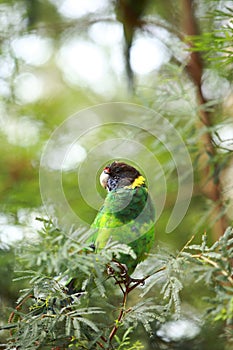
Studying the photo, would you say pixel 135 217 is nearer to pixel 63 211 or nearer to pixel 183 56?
pixel 63 211

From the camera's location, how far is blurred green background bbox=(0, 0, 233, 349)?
146 cm

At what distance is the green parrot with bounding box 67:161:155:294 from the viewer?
99cm

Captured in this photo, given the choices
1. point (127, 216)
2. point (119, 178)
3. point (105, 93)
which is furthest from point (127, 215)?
point (105, 93)

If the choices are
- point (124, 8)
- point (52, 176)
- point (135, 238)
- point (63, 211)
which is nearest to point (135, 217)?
point (135, 238)

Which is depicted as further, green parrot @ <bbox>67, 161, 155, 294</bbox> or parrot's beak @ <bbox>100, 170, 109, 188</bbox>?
parrot's beak @ <bbox>100, 170, 109, 188</bbox>

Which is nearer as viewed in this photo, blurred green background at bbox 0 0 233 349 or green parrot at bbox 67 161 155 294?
green parrot at bbox 67 161 155 294

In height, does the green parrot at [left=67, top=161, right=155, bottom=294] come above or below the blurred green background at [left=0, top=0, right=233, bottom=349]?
below

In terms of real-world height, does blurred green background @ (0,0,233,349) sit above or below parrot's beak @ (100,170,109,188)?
above

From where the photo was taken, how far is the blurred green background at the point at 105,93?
1.46 meters

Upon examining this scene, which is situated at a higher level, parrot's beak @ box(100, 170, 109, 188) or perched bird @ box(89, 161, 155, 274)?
parrot's beak @ box(100, 170, 109, 188)

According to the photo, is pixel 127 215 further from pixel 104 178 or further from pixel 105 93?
pixel 105 93

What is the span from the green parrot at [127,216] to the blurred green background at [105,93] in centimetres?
16

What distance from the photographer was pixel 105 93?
2328 millimetres

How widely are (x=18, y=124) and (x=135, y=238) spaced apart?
1.07 meters
